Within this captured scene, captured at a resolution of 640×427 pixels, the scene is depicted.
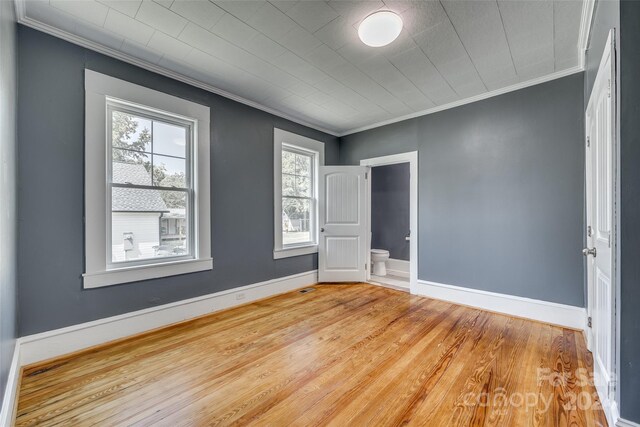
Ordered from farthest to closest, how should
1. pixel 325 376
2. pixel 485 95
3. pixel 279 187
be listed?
pixel 279 187 → pixel 485 95 → pixel 325 376

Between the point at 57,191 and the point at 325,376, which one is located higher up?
the point at 57,191

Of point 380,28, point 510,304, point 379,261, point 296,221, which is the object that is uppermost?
point 380,28

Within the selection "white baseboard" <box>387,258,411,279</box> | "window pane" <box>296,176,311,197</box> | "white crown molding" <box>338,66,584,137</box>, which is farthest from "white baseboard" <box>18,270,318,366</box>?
"white crown molding" <box>338,66,584,137</box>

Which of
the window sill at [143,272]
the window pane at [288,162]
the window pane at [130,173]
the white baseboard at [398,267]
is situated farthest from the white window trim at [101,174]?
the white baseboard at [398,267]

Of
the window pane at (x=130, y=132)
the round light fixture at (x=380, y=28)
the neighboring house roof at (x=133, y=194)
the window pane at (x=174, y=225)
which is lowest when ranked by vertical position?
the window pane at (x=174, y=225)

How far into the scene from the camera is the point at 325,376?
1.93m

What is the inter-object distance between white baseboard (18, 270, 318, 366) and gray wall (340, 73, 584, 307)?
2425mm

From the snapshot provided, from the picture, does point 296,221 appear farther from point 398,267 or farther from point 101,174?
point 101,174

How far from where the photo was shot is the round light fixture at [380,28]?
6.46ft

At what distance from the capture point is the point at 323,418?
1529mm

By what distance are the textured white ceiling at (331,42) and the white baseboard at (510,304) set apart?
239cm

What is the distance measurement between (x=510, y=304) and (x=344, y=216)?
2.46m

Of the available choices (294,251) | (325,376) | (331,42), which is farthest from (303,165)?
(325,376)
